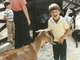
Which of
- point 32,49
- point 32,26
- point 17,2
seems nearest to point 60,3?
point 32,26

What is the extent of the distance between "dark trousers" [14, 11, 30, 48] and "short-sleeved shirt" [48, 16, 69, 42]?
0.79 m

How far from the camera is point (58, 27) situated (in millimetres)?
2826

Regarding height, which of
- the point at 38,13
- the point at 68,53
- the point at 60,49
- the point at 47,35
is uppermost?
the point at 38,13

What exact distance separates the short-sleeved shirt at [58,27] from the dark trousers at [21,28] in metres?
0.79

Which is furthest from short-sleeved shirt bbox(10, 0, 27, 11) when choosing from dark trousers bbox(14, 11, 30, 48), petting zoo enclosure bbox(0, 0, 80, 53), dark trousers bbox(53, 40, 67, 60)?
petting zoo enclosure bbox(0, 0, 80, 53)

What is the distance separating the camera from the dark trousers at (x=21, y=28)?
3.41 metres

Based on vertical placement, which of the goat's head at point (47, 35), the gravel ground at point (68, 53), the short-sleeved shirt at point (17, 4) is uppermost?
the short-sleeved shirt at point (17, 4)

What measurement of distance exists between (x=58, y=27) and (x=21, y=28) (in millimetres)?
1030

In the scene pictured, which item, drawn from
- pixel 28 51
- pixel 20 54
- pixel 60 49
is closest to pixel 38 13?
pixel 60 49

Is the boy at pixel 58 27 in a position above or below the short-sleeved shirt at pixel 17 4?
below

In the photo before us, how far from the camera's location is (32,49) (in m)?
2.80

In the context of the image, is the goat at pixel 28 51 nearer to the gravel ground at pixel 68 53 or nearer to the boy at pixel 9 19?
the gravel ground at pixel 68 53

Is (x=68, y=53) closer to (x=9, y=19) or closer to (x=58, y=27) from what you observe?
(x=58, y=27)

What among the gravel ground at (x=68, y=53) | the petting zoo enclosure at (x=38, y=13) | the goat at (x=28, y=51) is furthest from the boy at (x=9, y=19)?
the goat at (x=28, y=51)
